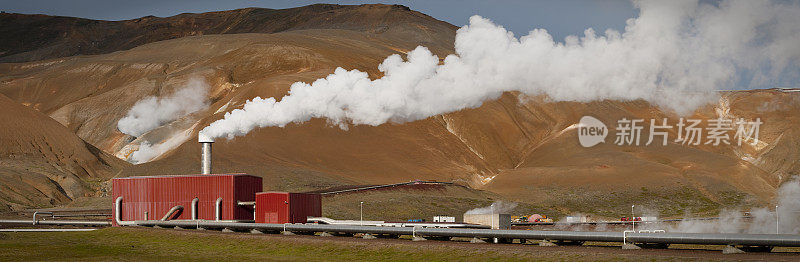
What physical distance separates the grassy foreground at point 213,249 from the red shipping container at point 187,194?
885 cm

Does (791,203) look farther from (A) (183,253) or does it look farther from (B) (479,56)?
(B) (479,56)

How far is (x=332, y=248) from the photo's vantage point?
4953 centimetres

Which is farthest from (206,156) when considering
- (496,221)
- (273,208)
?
(496,221)

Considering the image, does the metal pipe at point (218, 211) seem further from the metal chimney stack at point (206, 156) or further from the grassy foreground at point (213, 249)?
the metal chimney stack at point (206, 156)

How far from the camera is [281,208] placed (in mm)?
67750

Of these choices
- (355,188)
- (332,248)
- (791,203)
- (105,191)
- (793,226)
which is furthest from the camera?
(105,191)

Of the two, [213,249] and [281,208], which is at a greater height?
[281,208]

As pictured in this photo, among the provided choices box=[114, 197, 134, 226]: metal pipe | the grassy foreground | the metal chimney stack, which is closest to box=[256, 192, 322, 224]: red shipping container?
the grassy foreground

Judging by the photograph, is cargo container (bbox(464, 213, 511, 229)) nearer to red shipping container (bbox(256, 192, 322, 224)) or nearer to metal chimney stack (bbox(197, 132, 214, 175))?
red shipping container (bbox(256, 192, 322, 224))

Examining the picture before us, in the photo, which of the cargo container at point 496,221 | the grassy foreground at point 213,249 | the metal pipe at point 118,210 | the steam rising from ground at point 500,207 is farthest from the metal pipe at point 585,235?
the steam rising from ground at point 500,207

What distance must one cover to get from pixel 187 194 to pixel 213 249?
66.3 feet

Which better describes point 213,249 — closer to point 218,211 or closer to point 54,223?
point 218,211

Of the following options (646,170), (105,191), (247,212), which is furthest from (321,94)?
(247,212)

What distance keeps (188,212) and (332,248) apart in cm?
2454
